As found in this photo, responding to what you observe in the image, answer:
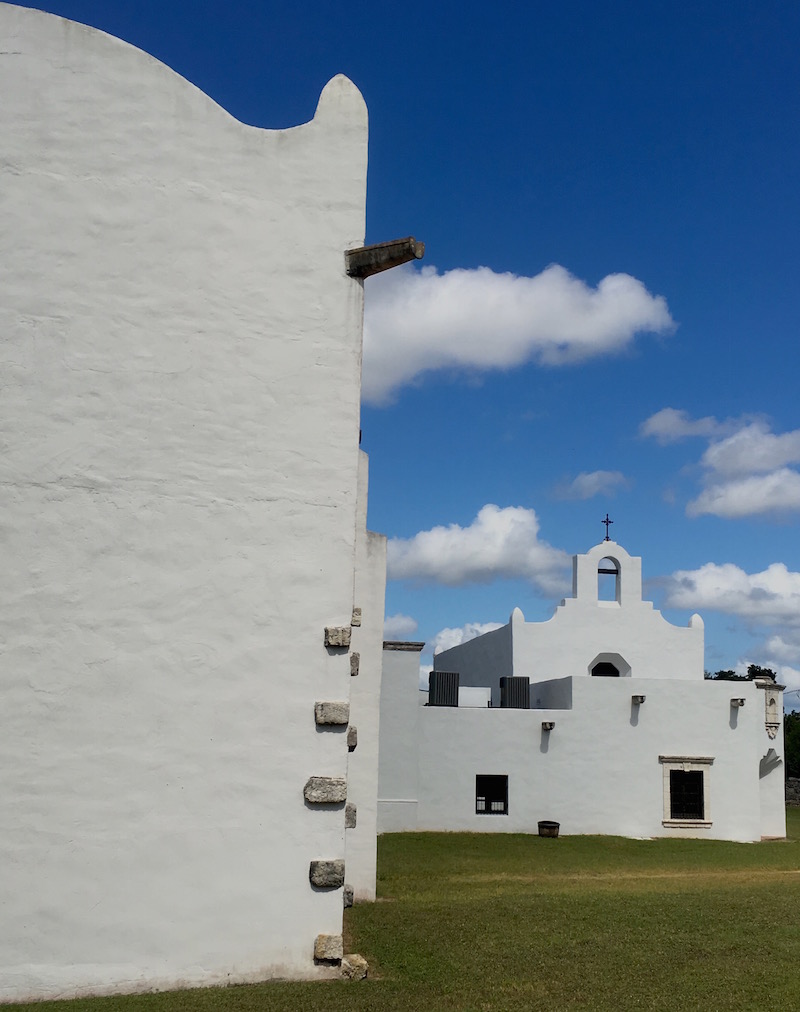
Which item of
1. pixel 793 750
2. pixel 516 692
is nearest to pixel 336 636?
pixel 516 692

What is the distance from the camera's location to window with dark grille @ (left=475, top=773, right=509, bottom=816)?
77.0ft

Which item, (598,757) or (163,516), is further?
(598,757)

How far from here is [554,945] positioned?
9172mm

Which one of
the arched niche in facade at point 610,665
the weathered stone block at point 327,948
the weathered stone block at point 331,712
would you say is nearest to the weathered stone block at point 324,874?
the weathered stone block at point 327,948

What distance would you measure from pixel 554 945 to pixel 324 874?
9.26ft

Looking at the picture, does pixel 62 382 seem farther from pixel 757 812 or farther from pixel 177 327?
pixel 757 812

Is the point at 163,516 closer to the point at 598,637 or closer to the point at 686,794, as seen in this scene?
the point at 686,794

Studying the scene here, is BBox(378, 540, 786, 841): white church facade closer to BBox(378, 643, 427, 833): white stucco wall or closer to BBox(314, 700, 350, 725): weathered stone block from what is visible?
BBox(378, 643, 427, 833): white stucco wall

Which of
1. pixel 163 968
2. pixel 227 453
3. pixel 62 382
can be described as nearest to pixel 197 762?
pixel 163 968

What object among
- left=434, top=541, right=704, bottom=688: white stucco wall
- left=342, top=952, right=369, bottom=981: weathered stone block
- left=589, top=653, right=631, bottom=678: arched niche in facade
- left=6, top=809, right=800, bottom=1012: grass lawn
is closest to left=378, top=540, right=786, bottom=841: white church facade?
left=434, top=541, right=704, bottom=688: white stucco wall

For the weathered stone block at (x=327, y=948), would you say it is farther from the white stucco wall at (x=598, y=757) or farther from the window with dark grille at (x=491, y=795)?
the window with dark grille at (x=491, y=795)

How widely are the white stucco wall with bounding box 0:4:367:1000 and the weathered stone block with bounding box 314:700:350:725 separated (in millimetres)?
94

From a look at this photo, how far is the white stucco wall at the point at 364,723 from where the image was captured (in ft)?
39.6

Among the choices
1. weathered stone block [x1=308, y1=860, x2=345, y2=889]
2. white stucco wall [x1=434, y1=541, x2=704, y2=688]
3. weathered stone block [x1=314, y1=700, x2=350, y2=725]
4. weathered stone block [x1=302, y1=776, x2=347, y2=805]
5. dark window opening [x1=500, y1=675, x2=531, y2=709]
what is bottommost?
weathered stone block [x1=308, y1=860, x2=345, y2=889]
